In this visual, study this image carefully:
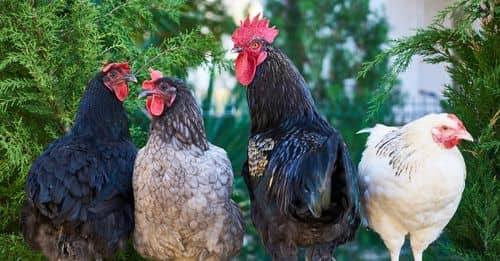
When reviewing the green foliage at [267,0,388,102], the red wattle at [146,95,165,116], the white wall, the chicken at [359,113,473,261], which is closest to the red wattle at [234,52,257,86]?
the red wattle at [146,95,165,116]

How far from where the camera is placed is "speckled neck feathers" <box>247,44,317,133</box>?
2760 millimetres

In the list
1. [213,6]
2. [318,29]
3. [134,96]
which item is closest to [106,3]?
[134,96]

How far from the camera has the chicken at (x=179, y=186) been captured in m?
2.69

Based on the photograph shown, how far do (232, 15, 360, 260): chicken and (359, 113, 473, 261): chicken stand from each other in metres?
0.13

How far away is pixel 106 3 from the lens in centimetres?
364

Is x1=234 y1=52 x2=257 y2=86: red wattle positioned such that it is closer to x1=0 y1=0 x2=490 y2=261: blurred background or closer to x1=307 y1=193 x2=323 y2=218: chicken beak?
x1=307 y1=193 x2=323 y2=218: chicken beak

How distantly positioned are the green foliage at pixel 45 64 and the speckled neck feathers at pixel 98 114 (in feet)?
0.90

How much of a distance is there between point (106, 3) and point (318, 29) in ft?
10.2

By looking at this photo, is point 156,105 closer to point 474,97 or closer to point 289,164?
point 289,164

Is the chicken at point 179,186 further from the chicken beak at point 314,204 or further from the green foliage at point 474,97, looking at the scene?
the green foliage at point 474,97

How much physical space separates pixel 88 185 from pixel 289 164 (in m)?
0.84

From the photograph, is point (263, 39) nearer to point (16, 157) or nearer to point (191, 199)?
point (191, 199)

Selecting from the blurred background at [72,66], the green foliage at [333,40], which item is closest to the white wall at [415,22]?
the green foliage at [333,40]

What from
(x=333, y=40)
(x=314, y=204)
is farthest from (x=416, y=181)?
(x=333, y=40)
